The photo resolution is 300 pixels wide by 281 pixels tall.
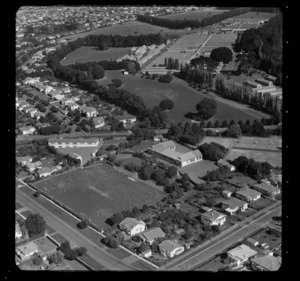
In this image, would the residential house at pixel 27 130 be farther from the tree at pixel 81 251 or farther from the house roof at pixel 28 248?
the tree at pixel 81 251

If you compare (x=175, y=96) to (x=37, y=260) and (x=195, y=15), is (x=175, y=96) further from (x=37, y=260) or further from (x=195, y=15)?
(x=195, y=15)

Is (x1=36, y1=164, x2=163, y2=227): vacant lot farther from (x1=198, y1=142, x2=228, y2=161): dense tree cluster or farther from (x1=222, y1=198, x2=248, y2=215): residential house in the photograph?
(x1=198, y1=142, x2=228, y2=161): dense tree cluster

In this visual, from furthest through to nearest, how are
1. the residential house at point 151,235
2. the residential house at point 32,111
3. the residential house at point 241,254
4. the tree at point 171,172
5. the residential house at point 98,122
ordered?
the residential house at point 32,111
the residential house at point 98,122
the tree at point 171,172
the residential house at point 151,235
the residential house at point 241,254

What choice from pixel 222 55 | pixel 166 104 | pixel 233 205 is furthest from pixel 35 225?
pixel 222 55

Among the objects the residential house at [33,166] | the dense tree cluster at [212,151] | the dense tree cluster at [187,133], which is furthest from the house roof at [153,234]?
the dense tree cluster at [187,133]

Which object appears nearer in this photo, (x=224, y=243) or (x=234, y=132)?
(x=224, y=243)
